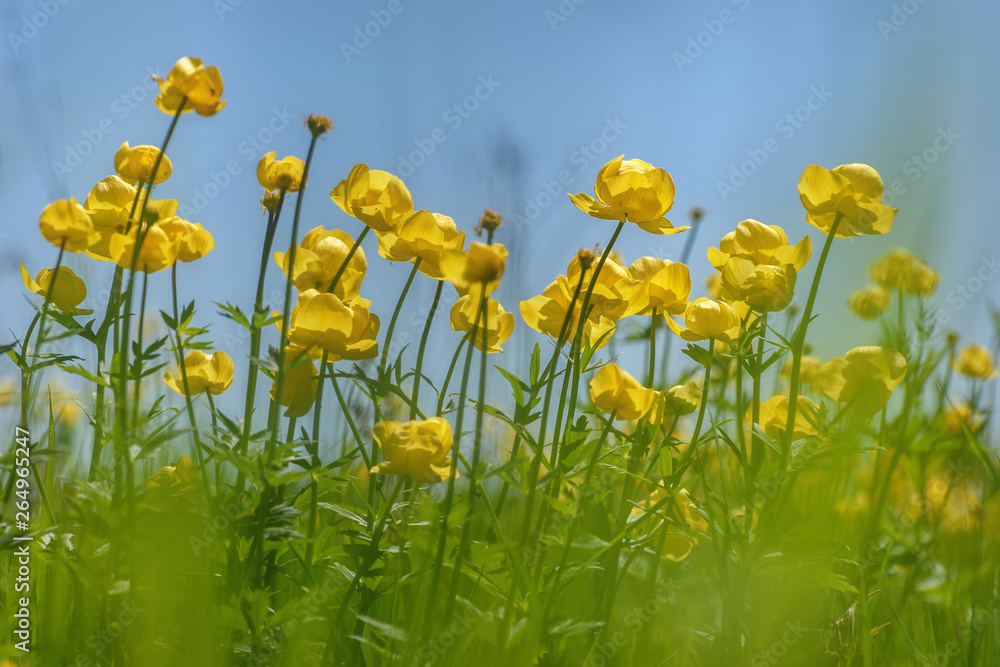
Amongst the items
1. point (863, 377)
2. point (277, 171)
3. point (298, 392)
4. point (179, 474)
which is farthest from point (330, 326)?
point (863, 377)

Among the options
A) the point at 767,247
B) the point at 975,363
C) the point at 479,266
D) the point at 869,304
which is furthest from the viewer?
the point at 975,363

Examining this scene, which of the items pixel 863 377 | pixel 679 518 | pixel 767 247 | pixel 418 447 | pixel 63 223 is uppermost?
pixel 767 247

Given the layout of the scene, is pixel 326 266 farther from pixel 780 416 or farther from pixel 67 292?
pixel 780 416

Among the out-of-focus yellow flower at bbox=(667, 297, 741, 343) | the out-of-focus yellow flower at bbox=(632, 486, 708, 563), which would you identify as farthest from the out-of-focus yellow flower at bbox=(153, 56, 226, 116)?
the out-of-focus yellow flower at bbox=(632, 486, 708, 563)

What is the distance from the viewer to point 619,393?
3.66 feet

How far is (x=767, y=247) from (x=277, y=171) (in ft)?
2.82

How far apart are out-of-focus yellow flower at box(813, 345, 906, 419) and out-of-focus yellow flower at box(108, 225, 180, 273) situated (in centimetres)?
103

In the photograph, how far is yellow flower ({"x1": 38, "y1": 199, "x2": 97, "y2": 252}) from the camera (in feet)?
3.18

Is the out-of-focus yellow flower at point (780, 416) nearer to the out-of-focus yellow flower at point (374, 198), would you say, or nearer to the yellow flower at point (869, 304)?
the yellow flower at point (869, 304)

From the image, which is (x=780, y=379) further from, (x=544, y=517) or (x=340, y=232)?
(x=340, y=232)

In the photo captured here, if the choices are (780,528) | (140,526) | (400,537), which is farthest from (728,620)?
(140,526)

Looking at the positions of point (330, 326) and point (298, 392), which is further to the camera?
point (298, 392)

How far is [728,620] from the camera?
105cm

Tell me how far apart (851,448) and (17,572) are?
1.31m
